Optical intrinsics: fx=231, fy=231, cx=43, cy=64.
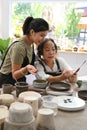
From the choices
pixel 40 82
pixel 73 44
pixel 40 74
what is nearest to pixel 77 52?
pixel 73 44

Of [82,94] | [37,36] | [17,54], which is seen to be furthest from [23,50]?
[82,94]

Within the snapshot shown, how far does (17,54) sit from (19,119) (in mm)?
949

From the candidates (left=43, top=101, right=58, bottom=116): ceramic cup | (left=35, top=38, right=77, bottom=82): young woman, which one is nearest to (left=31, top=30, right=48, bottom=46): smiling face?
(left=35, top=38, right=77, bottom=82): young woman

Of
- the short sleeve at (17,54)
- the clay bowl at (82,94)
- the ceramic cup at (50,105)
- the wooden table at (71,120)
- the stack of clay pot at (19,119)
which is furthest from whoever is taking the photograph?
the short sleeve at (17,54)

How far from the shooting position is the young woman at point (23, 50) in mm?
1936

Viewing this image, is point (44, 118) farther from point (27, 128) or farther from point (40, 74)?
point (40, 74)

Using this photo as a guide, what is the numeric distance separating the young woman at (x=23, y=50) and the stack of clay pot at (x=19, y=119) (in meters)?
0.83

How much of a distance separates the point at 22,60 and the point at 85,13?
2125 mm

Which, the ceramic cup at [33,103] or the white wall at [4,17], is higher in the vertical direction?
the white wall at [4,17]

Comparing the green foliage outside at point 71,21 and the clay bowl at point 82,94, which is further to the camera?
the green foliage outside at point 71,21

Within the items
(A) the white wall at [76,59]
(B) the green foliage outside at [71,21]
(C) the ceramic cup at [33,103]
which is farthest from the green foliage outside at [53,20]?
(C) the ceramic cup at [33,103]

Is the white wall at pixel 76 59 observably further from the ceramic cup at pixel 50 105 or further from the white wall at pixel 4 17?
the ceramic cup at pixel 50 105

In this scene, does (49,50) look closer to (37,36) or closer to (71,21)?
(37,36)

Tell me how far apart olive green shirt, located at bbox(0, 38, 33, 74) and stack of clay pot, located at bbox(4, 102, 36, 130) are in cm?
89
